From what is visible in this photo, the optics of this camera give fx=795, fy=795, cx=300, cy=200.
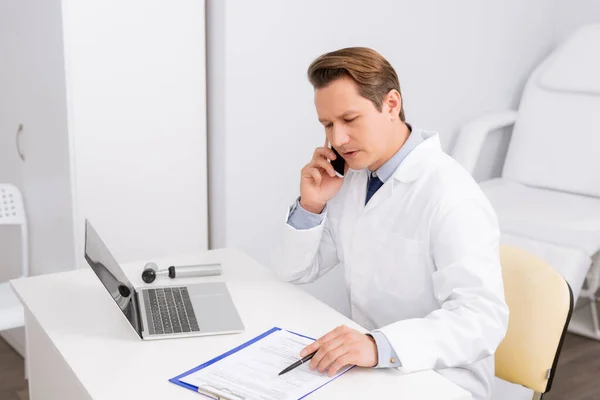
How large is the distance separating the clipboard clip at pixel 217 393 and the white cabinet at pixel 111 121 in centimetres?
115

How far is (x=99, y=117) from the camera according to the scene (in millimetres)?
2213

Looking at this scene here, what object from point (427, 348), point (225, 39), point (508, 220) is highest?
point (225, 39)

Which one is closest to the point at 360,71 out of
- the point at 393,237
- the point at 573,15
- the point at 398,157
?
the point at 398,157

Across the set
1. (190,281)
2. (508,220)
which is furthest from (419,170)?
(508,220)

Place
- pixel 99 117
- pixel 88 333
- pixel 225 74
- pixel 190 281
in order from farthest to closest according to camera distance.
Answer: pixel 225 74 < pixel 99 117 < pixel 190 281 < pixel 88 333

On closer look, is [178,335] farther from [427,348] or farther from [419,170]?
[419,170]

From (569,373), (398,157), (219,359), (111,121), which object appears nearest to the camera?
(219,359)

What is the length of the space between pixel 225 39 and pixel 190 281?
0.91 metres

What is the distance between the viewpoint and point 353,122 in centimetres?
152

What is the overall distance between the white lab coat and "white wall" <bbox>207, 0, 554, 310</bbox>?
2.53 ft

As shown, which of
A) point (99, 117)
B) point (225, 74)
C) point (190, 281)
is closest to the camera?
point (190, 281)

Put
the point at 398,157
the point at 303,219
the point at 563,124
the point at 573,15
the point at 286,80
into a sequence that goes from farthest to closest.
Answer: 1. the point at 573,15
2. the point at 563,124
3. the point at 286,80
4. the point at 303,219
5. the point at 398,157

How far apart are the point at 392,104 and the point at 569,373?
59.4 inches

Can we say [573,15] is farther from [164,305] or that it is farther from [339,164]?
[164,305]
